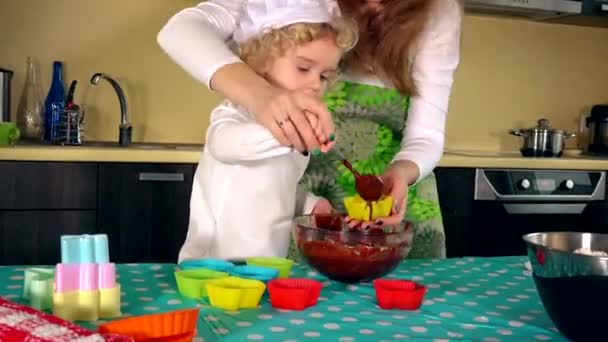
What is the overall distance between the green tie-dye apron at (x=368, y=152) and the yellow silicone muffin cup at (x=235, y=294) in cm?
66

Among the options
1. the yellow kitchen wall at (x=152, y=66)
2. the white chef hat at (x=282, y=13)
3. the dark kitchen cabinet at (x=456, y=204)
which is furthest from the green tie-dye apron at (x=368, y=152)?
the yellow kitchen wall at (x=152, y=66)

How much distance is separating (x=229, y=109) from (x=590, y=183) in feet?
6.45

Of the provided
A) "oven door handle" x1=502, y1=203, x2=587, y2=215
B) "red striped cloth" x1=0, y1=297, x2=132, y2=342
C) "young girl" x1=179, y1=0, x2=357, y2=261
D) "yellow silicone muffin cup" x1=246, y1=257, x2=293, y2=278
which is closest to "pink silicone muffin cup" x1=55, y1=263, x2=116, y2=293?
"red striped cloth" x1=0, y1=297, x2=132, y2=342

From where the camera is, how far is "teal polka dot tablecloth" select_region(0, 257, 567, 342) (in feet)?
2.87

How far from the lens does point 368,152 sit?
5.56 feet

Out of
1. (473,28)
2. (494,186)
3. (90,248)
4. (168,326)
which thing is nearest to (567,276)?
(168,326)

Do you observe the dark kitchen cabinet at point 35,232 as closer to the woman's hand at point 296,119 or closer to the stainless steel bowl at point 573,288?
the woman's hand at point 296,119

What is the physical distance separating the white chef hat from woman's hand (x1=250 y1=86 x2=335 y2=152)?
0.99ft

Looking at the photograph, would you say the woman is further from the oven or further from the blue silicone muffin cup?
the oven

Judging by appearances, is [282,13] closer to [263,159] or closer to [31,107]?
[263,159]

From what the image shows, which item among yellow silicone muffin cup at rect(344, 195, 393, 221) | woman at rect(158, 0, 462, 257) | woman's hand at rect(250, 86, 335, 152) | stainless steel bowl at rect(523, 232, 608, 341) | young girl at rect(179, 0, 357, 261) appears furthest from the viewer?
woman at rect(158, 0, 462, 257)

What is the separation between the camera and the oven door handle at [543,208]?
2.80 m

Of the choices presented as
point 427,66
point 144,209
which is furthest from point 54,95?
point 427,66

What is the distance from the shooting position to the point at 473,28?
3271mm
